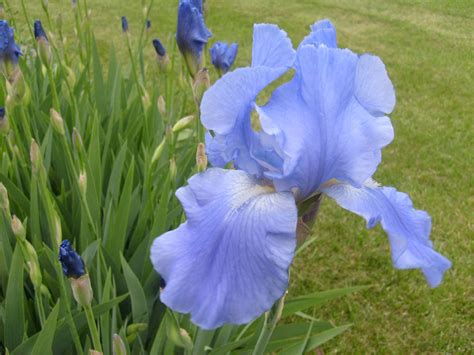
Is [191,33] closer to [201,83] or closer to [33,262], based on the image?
[201,83]

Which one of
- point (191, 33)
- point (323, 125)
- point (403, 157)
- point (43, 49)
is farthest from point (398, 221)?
point (403, 157)

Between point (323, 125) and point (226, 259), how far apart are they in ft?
0.84

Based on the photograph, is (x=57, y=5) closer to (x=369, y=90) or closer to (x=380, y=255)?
(x=380, y=255)

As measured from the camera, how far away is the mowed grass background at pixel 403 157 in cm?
252

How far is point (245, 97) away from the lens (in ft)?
2.89

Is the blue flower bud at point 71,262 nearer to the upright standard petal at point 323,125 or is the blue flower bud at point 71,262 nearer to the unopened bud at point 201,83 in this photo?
the upright standard petal at point 323,125

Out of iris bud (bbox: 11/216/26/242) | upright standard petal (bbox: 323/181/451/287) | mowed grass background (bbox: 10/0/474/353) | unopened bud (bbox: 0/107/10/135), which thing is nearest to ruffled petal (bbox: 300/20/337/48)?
upright standard petal (bbox: 323/181/451/287)

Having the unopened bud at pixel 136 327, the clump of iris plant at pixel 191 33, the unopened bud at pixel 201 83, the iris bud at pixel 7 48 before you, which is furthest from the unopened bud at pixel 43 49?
the unopened bud at pixel 136 327

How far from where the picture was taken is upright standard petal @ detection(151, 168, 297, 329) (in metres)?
0.74

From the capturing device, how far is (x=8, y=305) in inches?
54.2

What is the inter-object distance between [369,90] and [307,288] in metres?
1.92

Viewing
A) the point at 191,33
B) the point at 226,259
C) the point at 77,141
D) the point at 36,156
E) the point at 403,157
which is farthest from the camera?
the point at 403,157

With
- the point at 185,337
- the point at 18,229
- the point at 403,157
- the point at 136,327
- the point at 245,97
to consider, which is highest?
the point at 245,97

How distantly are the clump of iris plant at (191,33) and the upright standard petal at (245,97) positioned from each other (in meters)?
0.35
